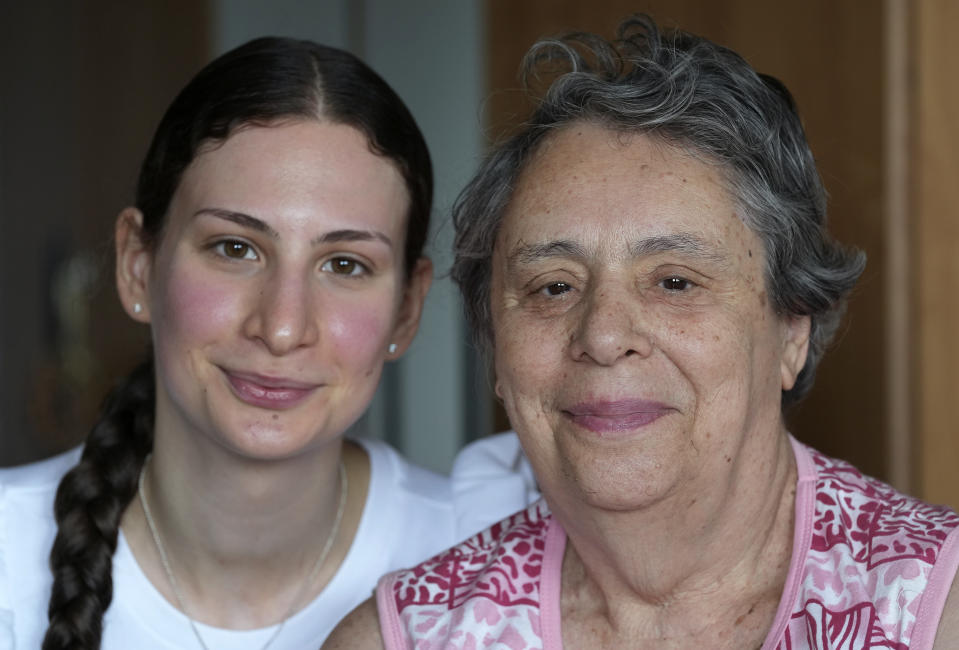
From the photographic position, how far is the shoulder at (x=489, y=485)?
8.25 feet

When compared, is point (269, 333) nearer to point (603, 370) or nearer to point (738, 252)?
point (603, 370)

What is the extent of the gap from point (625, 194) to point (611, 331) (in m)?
0.21

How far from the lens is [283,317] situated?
205cm

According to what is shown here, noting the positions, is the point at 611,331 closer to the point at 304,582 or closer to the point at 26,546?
the point at 304,582

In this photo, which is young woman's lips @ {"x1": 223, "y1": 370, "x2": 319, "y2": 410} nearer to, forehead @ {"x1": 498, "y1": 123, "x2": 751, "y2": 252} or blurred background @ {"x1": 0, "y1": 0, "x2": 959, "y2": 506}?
forehead @ {"x1": 498, "y1": 123, "x2": 751, "y2": 252}

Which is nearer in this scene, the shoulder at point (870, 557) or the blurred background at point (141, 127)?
the shoulder at point (870, 557)

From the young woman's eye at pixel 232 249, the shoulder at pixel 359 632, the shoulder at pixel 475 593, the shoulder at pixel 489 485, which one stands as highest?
the young woman's eye at pixel 232 249

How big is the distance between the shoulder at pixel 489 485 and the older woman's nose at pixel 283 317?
24.1 inches

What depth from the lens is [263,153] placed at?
214 cm

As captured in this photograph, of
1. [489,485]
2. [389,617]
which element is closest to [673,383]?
[389,617]

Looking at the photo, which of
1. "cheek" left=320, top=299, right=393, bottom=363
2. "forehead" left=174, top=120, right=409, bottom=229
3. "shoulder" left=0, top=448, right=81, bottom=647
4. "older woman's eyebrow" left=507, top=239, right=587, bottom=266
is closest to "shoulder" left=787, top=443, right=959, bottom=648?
"older woman's eyebrow" left=507, top=239, right=587, bottom=266

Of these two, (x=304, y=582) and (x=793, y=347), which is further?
(x=304, y=582)

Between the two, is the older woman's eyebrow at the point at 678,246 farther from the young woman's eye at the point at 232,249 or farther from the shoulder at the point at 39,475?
the shoulder at the point at 39,475

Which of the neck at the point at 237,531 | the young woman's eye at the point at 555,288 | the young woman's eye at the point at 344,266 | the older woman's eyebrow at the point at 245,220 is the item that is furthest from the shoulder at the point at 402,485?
the young woman's eye at the point at 555,288
